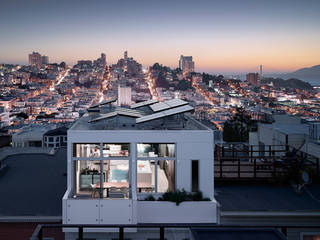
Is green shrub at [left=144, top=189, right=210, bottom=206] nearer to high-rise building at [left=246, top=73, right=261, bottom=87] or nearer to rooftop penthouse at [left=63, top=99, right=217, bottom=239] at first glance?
rooftop penthouse at [left=63, top=99, right=217, bottom=239]

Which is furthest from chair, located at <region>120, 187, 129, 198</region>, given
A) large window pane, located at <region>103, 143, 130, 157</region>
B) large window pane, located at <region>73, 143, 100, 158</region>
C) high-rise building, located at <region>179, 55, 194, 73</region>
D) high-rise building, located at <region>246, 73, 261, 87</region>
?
high-rise building, located at <region>179, 55, 194, 73</region>

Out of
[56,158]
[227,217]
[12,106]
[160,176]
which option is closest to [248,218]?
[227,217]

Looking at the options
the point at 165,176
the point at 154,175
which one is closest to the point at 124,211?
the point at 154,175

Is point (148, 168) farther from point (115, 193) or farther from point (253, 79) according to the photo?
point (253, 79)

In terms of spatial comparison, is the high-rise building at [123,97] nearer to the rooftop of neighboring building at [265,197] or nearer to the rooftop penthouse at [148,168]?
the rooftop of neighboring building at [265,197]

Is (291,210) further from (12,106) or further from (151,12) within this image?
(12,106)

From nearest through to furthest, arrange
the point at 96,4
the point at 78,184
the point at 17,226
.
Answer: the point at 78,184
the point at 17,226
the point at 96,4
